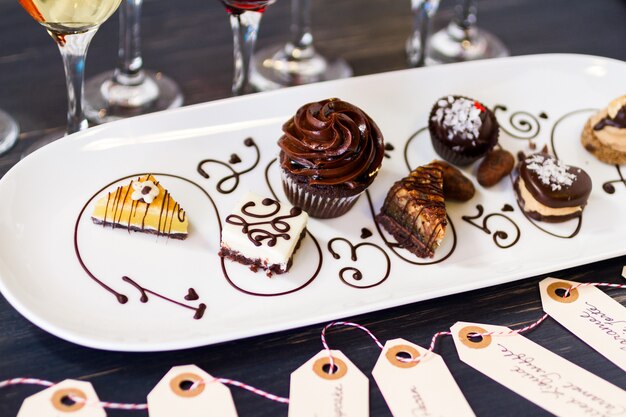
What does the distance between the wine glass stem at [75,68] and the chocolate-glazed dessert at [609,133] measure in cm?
144

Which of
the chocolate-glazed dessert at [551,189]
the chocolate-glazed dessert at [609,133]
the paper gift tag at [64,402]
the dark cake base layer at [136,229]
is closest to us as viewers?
the paper gift tag at [64,402]

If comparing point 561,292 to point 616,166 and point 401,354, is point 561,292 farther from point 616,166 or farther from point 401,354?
point 616,166

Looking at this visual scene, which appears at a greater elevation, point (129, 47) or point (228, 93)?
point (129, 47)

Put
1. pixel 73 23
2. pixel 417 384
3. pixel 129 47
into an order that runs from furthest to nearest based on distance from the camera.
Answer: pixel 129 47 < pixel 73 23 < pixel 417 384

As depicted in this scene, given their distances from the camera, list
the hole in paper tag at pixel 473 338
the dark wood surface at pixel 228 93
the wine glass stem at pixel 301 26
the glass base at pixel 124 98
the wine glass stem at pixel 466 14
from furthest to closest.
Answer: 1. the wine glass stem at pixel 466 14
2. the wine glass stem at pixel 301 26
3. the glass base at pixel 124 98
4. the hole in paper tag at pixel 473 338
5. the dark wood surface at pixel 228 93

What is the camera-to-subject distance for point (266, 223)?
1.71 m

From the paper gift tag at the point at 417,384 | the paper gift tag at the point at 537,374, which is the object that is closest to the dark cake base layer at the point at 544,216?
the paper gift tag at the point at 537,374

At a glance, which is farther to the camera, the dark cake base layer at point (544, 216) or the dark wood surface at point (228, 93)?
the dark cake base layer at point (544, 216)

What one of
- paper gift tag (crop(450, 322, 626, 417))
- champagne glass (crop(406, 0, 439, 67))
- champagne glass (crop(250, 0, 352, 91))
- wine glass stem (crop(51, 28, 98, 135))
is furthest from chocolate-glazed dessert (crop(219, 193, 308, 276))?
champagne glass (crop(406, 0, 439, 67))

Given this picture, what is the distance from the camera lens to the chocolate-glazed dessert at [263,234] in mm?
1666

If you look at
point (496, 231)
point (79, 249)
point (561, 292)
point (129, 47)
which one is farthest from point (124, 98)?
point (561, 292)

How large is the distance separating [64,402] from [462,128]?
4.00 feet

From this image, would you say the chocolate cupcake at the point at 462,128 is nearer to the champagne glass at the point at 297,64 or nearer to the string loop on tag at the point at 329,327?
the champagne glass at the point at 297,64

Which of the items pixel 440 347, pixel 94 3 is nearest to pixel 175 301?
pixel 440 347
